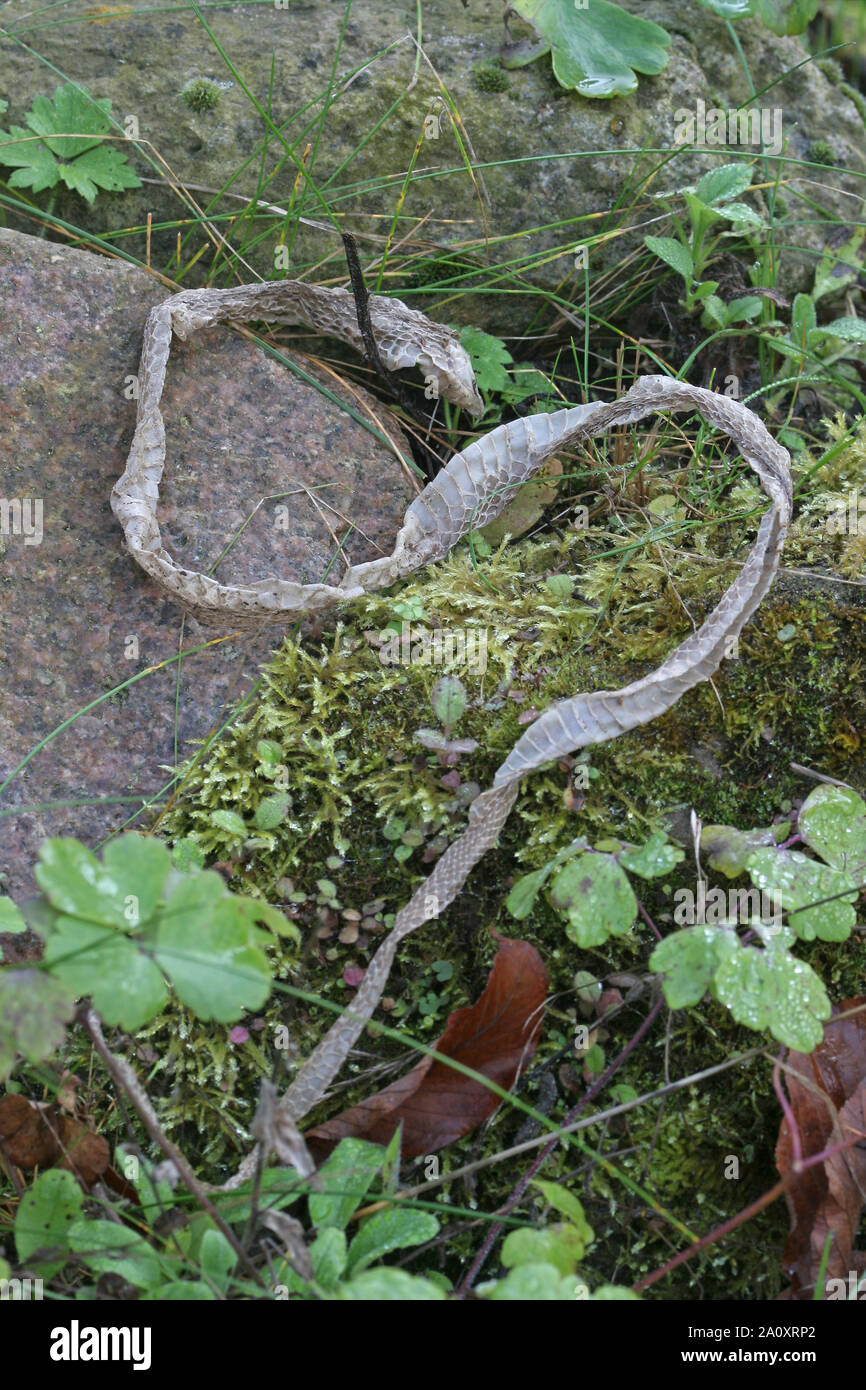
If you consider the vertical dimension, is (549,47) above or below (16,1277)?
above

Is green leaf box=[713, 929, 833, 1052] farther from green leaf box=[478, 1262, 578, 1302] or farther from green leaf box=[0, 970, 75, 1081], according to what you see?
green leaf box=[0, 970, 75, 1081]

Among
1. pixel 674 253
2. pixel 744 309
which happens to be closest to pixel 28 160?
pixel 674 253

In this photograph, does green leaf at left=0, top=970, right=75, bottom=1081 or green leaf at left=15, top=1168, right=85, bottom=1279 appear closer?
green leaf at left=0, top=970, right=75, bottom=1081

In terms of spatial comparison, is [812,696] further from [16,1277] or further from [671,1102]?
[16,1277]

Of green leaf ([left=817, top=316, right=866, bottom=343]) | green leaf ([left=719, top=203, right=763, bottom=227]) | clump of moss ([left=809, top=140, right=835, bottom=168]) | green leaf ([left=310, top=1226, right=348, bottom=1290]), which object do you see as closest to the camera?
green leaf ([left=310, top=1226, right=348, bottom=1290])

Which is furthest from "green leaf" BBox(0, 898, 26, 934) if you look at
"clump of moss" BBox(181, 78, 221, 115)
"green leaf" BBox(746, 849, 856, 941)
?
"clump of moss" BBox(181, 78, 221, 115)
